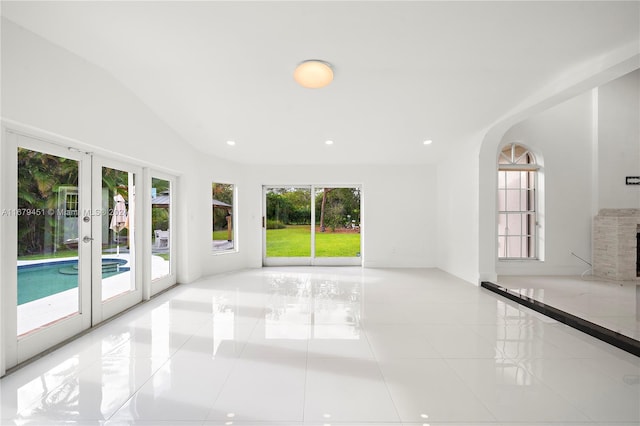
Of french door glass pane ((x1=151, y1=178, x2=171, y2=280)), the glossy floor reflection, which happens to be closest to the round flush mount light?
french door glass pane ((x1=151, y1=178, x2=171, y2=280))

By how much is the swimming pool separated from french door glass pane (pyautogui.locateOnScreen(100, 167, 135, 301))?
1.36ft

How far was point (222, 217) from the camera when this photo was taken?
6059mm

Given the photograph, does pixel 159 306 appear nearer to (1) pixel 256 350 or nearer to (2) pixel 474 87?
(1) pixel 256 350

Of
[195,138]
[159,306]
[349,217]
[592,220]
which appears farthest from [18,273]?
[592,220]

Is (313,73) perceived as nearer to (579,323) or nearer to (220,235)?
(579,323)

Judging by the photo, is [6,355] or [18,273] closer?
[6,355]

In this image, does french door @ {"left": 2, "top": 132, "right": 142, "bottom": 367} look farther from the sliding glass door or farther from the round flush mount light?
the round flush mount light

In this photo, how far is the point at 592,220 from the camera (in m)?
5.57

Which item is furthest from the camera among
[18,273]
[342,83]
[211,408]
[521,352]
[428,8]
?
[342,83]

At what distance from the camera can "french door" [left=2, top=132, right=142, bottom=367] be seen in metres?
2.30

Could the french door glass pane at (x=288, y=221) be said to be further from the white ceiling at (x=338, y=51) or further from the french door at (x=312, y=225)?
the white ceiling at (x=338, y=51)

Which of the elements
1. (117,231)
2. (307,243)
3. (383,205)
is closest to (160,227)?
(117,231)

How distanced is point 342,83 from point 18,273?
11.5 ft

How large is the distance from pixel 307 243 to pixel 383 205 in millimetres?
1994
